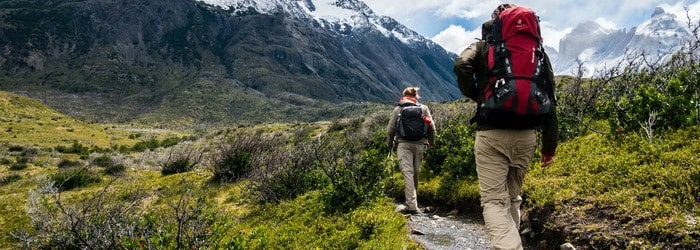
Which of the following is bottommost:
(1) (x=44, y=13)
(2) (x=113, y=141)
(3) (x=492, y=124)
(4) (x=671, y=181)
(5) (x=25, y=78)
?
(2) (x=113, y=141)

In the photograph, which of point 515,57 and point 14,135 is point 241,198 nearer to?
point 515,57

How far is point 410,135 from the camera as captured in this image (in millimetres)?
6781

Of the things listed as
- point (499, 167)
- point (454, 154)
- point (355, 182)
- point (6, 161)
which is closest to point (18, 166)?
point (6, 161)

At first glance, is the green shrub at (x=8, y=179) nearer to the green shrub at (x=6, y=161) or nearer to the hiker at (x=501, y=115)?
the green shrub at (x=6, y=161)

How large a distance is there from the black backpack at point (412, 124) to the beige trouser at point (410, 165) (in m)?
0.16

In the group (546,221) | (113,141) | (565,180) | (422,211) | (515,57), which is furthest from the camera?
(113,141)

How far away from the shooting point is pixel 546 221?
526 cm

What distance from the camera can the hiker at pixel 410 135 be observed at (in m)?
6.82

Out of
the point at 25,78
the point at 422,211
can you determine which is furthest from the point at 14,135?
the point at 25,78

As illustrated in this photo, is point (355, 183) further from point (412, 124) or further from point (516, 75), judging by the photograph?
point (516, 75)

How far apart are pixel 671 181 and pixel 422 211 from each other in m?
3.68

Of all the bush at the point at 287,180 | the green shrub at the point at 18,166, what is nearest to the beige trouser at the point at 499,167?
the bush at the point at 287,180

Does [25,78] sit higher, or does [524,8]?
[25,78]

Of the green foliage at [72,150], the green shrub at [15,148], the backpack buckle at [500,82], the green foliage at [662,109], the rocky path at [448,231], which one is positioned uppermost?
the backpack buckle at [500,82]
